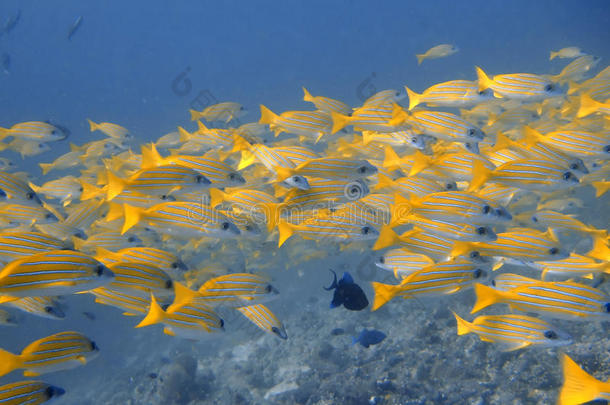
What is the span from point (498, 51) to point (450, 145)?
50.1 m

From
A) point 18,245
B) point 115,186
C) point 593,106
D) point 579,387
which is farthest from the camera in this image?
point 593,106

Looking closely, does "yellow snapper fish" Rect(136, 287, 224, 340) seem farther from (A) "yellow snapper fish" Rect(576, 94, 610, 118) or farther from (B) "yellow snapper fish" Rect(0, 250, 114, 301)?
(A) "yellow snapper fish" Rect(576, 94, 610, 118)

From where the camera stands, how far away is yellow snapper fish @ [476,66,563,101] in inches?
202

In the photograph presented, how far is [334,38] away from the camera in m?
97.9

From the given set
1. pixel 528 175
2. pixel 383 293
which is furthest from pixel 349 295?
pixel 528 175

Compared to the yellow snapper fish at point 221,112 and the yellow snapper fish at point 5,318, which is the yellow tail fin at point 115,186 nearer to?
the yellow snapper fish at point 5,318

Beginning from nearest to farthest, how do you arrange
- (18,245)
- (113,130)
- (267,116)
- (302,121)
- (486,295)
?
(486,295), (18,245), (302,121), (267,116), (113,130)

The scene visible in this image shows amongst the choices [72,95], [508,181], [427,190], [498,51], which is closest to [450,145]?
[427,190]

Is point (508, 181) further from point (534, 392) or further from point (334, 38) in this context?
point (334, 38)

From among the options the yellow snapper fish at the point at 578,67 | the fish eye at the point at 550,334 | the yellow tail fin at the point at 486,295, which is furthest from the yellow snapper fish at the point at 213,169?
the yellow snapper fish at the point at 578,67

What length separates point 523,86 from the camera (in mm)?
5191

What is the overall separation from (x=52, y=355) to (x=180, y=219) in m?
1.78

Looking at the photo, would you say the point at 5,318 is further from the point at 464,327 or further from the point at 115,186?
the point at 464,327

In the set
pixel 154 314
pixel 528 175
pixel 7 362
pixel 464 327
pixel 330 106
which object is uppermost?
pixel 330 106
